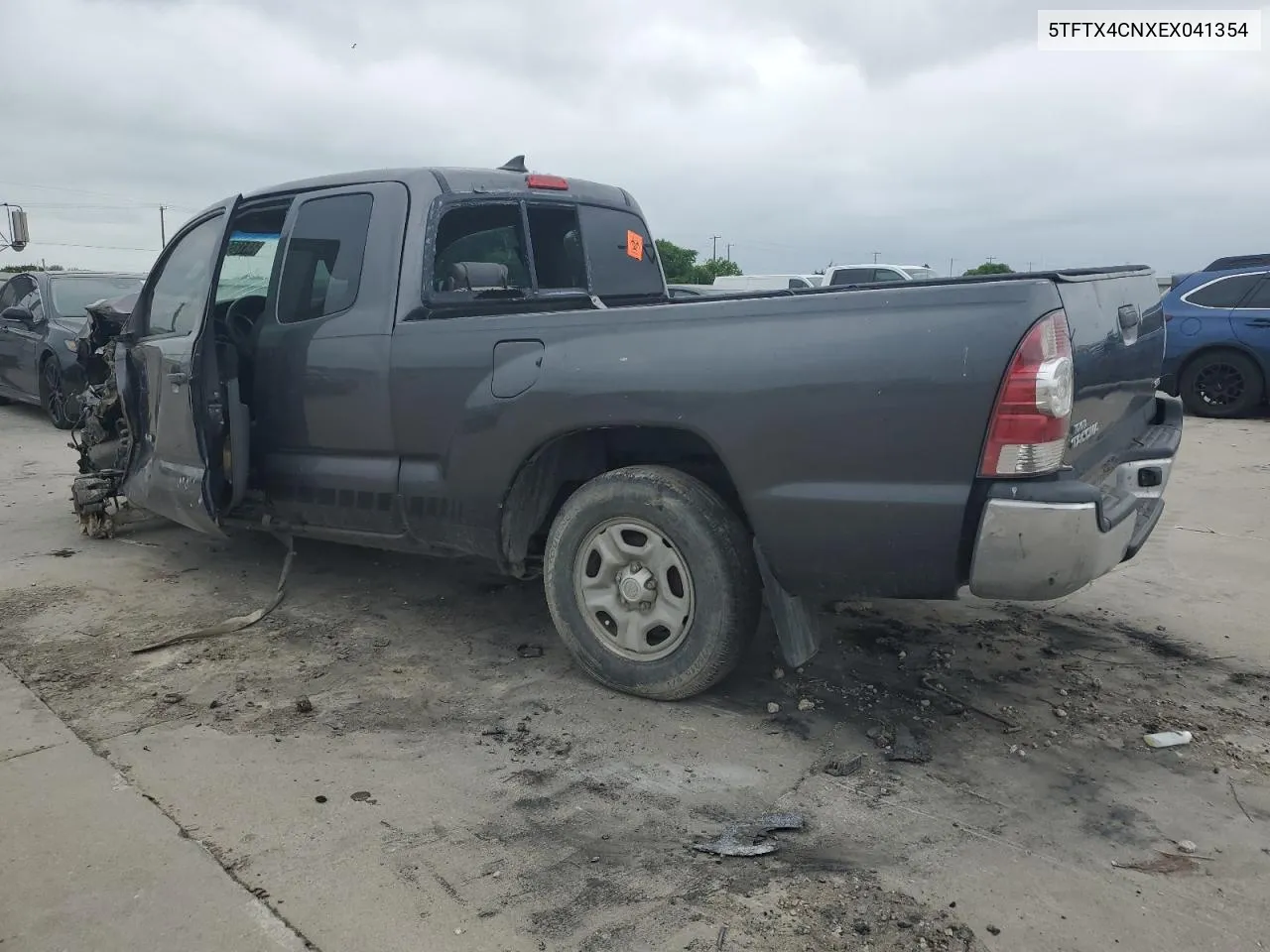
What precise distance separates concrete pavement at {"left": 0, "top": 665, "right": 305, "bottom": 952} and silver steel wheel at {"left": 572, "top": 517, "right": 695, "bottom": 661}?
1.52 metres

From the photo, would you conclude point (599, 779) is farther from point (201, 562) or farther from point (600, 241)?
point (201, 562)

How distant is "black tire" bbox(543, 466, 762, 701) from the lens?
336 cm

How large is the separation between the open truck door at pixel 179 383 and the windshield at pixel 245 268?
0.16m

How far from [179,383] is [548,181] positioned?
201 centimetres

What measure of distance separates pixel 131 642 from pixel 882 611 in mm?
3333

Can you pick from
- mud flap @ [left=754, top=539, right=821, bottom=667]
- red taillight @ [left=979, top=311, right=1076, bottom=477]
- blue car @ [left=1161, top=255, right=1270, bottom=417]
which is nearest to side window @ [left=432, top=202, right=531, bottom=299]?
mud flap @ [left=754, top=539, right=821, bottom=667]

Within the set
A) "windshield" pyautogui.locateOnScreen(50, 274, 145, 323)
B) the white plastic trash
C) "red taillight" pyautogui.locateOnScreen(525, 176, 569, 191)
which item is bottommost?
the white plastic trash

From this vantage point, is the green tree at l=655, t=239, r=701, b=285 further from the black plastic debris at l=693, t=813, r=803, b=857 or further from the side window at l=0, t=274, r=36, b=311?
the black plastic debris at l=693, t=813, r=803, b=857

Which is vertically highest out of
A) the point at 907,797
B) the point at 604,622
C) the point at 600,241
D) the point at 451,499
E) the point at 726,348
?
the point at 600,241

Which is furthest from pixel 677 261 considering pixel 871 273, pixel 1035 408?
pixel 1035 408

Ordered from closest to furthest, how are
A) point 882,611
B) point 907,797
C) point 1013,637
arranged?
1. point 907,797
2. point 1013,637
3. point 882,611

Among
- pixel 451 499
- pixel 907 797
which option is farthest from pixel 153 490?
pixel 907 797

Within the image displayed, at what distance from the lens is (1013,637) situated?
13.9ft

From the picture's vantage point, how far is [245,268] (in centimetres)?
497
